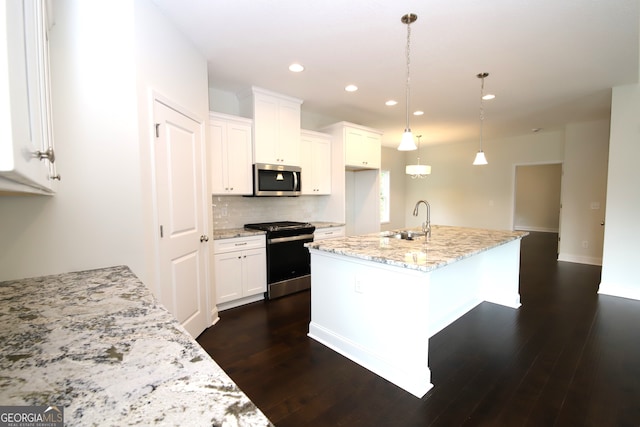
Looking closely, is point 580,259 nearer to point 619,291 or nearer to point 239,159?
point 619,291

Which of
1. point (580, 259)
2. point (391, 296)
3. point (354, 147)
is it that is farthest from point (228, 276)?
point (580, 259)

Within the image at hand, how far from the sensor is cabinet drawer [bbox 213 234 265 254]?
316cm

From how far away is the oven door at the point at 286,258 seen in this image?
3549 millimetres

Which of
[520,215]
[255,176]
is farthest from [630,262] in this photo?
[520,215]

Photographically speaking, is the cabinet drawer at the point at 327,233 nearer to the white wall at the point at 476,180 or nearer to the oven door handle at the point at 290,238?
the oven door handle at the point at 290,238

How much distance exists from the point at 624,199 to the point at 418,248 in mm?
3313

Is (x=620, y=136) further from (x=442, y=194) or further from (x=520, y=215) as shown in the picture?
(x=520, y=215)

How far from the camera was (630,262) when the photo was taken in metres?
3.60

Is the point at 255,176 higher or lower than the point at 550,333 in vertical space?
higher

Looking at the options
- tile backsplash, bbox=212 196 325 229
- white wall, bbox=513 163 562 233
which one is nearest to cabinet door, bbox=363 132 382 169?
Result: tile backsplash, bbox=212 196 325 229

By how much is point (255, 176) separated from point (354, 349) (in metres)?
2.32

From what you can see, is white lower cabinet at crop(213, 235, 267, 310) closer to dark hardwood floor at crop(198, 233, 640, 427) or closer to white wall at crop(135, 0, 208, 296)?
dark hardwood floor at crop(198, 233, 640, 427)

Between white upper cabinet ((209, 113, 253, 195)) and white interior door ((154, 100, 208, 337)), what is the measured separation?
59cm

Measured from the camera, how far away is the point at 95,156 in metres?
1.66
